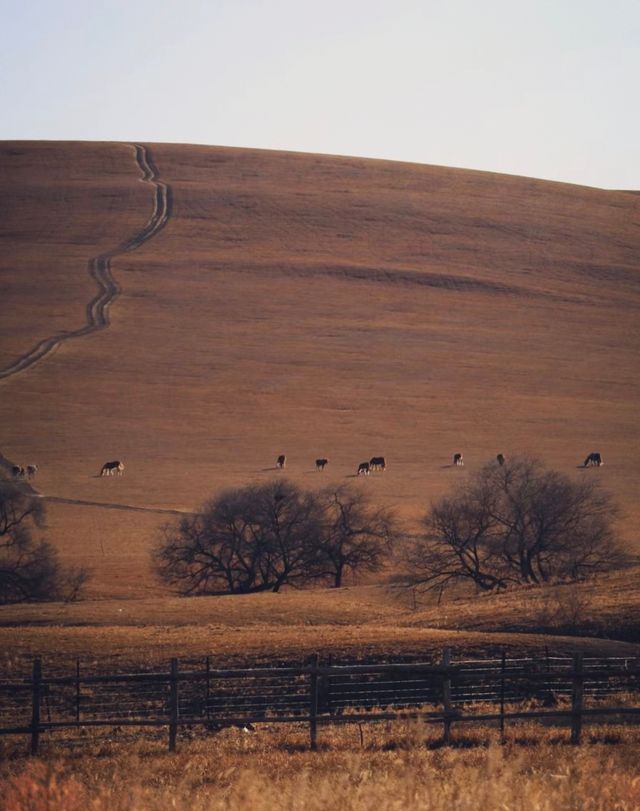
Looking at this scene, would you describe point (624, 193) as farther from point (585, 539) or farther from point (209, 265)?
point (585, 539)

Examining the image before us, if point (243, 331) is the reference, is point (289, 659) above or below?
below

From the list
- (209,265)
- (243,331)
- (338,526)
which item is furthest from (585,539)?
(209,265)

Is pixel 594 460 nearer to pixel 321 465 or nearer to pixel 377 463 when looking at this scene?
pixel 377 463

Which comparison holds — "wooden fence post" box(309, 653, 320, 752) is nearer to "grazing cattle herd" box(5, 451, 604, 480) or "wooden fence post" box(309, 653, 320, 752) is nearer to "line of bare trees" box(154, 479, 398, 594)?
"line of bare trees" box(154, 479, 398, 594)

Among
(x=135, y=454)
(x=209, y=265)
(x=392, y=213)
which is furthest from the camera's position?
(x=392, y=213)

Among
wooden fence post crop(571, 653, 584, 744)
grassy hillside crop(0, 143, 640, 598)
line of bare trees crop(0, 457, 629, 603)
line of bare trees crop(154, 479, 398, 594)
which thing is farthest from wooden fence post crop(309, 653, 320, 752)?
line of bare trees crop(154, 479, 398, 594)

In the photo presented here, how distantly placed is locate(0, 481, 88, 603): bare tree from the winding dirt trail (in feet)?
83.3

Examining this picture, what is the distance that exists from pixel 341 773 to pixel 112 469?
37106 millimetres

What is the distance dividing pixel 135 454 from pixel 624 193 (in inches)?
2728

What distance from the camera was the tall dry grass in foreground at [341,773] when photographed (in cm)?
753

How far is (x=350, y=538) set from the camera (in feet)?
112

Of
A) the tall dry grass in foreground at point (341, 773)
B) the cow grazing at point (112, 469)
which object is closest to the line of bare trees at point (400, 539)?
the cow grazing at point (112, 469)

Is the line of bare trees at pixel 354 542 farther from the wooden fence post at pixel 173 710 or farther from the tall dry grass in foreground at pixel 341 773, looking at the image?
the wooden fence post at pixel 173 710

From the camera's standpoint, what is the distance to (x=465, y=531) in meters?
31.7
